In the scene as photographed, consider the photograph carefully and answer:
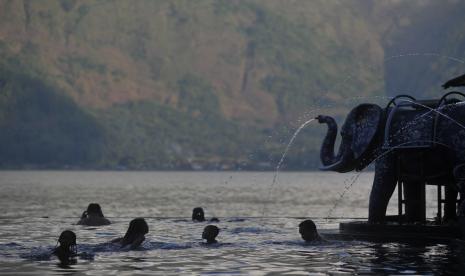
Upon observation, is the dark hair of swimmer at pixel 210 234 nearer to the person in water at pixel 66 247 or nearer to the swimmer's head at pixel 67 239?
the person in water at pixel 66 247

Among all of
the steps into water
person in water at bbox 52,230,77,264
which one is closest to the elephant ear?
the steps into water

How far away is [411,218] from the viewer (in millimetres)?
39500

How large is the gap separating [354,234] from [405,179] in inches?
110

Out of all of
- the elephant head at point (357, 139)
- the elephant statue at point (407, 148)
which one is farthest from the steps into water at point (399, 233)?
the elephant head at point (357, 139)

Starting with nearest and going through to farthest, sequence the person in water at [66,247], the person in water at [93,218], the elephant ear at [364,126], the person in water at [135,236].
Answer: the person in water at [66,247] → the person in water at [135,236] → the elephant ear at [364,126] → the person in water at [93,218]

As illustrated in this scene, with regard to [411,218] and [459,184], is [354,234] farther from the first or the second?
[459,184]

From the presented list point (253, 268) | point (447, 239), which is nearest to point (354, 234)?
point (447, 239)

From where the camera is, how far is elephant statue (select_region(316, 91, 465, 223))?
36.8 m

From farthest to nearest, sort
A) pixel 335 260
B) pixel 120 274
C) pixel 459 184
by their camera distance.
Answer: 1. pixel 459 184
2. pixel 335 260
3. pixel 120 274

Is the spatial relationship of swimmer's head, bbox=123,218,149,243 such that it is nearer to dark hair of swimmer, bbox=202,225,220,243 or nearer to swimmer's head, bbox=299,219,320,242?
dark hair of swimmer, bbox=202,225,220,243

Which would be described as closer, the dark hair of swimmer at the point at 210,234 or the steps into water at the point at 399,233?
the steps into water at the point at 399,233

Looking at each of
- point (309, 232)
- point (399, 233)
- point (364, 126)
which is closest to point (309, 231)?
point (309, 232)

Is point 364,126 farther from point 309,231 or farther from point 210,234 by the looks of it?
point 210,234

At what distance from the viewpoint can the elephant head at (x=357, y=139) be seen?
39.0m
